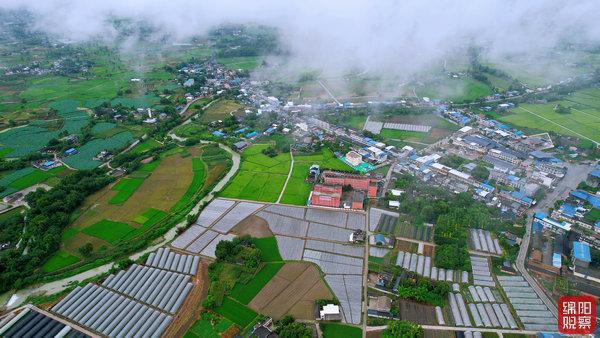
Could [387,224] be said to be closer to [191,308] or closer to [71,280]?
[191,308]

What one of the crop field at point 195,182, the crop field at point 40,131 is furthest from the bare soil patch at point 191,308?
the crop field at point 40,131

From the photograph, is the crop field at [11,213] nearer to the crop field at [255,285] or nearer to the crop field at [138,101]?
the crop field at [255,285]

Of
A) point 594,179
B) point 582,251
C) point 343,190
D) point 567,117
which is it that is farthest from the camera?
point 567,117

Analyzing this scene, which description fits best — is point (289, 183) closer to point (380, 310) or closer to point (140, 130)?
point (380, 310)

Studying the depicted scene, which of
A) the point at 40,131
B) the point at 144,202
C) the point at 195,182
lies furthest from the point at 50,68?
the point at 144,202

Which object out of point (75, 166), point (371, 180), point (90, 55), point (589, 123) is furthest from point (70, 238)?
point (90, 55)
